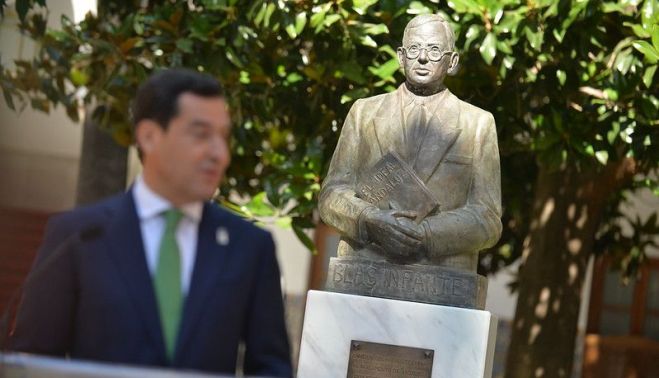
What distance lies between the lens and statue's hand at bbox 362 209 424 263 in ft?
22.7

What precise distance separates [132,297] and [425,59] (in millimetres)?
4482

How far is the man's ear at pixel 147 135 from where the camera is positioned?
2.98 meters

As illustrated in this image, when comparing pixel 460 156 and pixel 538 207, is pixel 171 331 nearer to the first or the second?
pixel 460 156

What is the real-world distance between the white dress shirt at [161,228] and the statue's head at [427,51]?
436 centimetres

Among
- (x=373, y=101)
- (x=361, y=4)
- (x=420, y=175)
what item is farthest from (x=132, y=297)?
(x=361, y=4)

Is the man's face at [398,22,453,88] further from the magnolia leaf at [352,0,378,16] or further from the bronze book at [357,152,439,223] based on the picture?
the magnolia leaf at [352,0,378,16]

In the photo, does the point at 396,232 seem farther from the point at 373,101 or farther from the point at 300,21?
the point at 300,21

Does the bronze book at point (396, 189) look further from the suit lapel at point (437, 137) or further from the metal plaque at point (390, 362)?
the metal plaque at point (390, 362)

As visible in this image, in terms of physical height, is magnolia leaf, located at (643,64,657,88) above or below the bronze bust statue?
→ above

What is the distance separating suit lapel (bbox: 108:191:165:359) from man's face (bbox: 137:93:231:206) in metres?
0.09

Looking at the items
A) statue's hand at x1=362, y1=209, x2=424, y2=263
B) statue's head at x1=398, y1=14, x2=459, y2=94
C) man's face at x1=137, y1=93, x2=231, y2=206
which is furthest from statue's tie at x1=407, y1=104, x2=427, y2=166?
man's face at x1=137, y1=93, x2=231, y2=206

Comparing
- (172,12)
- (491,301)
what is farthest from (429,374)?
(491,301)

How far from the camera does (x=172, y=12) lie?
9.52 meters

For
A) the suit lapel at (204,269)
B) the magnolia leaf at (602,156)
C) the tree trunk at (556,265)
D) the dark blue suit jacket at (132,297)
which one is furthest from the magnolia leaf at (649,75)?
the suit lapel at (204,269)
